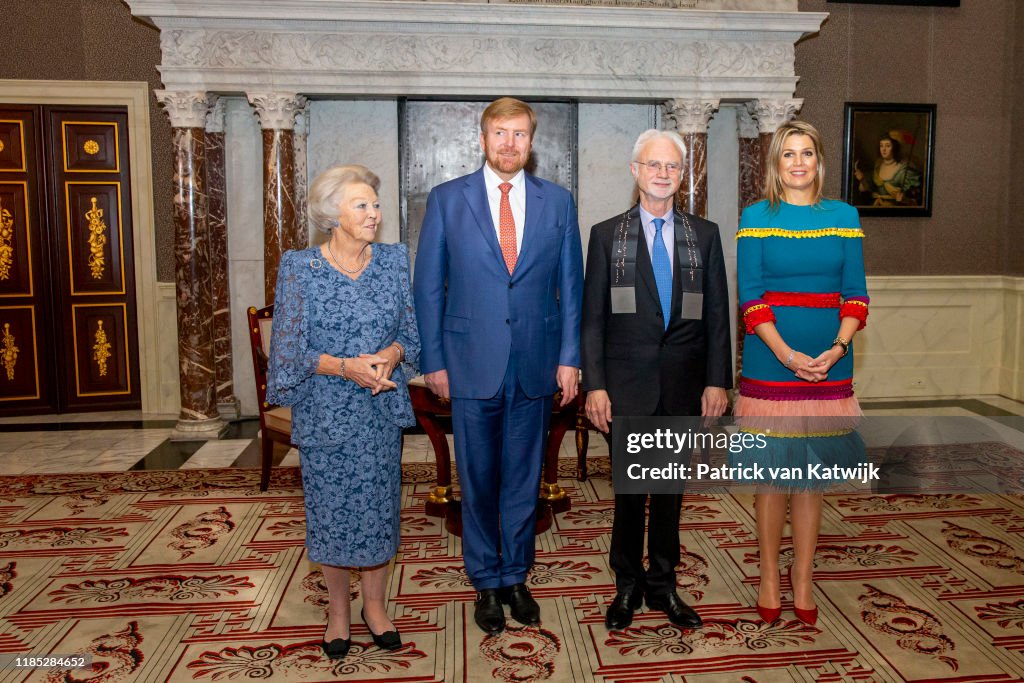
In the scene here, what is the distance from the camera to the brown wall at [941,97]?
743 centimetres

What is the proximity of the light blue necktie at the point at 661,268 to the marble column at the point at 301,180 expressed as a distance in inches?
172

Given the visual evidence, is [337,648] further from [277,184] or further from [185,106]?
[185,106]

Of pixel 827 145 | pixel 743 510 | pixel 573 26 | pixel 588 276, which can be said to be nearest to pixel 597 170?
pixel 573 26

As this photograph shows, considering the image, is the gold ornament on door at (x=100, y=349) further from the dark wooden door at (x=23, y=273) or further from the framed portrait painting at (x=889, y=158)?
the framed portrait painting at (x=889, y=158)

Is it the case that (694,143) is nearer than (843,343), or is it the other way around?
(843,343)

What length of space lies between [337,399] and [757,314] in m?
1.49

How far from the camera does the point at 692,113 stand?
6.79m

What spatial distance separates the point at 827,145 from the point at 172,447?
19.4ft

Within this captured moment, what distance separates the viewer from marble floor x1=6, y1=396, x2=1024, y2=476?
582 cm

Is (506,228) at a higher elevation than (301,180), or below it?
below

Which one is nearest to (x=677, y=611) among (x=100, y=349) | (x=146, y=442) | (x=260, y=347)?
(x=260, y=347)

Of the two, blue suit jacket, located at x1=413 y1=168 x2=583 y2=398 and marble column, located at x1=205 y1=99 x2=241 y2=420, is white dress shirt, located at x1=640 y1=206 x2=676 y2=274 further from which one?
marble column, located at x1=205 y1=99 x2=241 y2=420

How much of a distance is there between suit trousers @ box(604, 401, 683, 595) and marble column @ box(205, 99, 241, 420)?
15.1 feet

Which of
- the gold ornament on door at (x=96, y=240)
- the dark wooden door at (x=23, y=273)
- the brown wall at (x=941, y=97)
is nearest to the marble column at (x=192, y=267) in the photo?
the gold ornament on door at (x=96, y=240)
